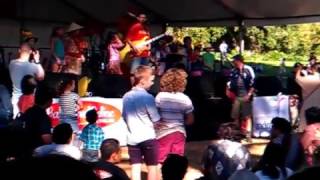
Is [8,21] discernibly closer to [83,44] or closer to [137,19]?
[83,44]

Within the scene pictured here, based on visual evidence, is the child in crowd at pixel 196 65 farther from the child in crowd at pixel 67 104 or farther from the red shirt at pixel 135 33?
the child in crowd at pixel 67 104

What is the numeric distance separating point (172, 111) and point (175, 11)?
11.3 meters

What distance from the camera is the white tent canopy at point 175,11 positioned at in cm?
1525

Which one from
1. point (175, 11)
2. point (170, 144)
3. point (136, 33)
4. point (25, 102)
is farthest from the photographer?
point (175, 11)

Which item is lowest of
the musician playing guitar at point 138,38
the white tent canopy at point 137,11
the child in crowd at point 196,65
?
the child in crowd at point 196,65

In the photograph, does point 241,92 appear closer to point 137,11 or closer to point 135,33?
point 135,33

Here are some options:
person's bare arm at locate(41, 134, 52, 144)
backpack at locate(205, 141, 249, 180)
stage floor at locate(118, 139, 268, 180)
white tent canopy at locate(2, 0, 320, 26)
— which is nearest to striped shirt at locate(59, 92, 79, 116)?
stage floor at locate(118, 139, 268, 180)

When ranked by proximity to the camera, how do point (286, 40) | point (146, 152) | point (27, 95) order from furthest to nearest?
point (286, 40) < point (27, 95) < point (146, 152)

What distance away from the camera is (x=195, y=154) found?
1062 centimetres

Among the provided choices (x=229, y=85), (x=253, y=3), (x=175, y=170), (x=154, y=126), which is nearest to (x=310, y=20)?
(x=253, y=3)

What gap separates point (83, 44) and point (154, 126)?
648 cm

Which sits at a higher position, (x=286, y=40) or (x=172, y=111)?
(x=286, y=40)

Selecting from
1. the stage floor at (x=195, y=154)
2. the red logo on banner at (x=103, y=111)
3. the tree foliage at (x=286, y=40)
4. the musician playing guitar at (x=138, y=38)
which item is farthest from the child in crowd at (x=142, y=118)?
the tree foliage at (x=286, y=40)

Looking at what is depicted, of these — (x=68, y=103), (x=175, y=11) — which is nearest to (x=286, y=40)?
(x=175, y=11)
